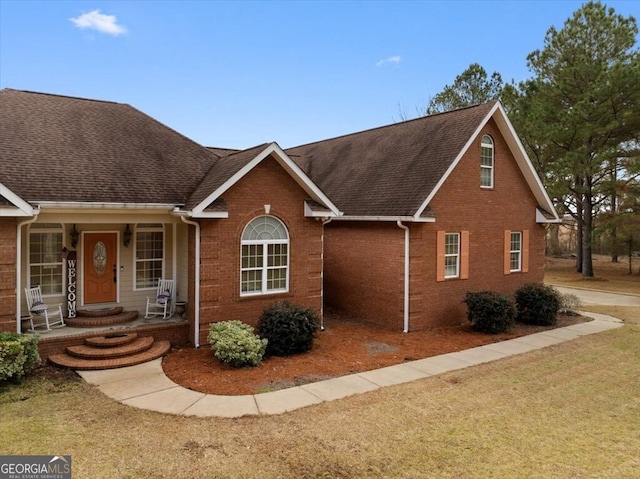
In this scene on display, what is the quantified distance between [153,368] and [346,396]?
4.23 meters

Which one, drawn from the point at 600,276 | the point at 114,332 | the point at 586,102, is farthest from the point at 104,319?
the point at 600,276

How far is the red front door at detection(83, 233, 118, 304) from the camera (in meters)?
11.8

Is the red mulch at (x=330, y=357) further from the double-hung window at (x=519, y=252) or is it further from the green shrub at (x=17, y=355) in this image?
the double-hung window at (x=519, y=252)

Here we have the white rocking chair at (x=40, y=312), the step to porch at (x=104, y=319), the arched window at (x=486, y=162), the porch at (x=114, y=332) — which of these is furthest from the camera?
the arched window at (x=486, y=162)

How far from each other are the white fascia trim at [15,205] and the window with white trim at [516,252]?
1512cm

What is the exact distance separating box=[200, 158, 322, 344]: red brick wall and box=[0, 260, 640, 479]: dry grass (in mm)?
3655

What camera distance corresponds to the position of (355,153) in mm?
19062

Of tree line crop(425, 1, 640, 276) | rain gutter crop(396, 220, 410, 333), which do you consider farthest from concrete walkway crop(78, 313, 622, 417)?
tree line crop(425, 1, 640, 276)

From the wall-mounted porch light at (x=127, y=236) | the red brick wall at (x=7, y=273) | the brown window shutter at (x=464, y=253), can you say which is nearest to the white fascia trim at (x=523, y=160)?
the brown window shutter at (x=464, y=253)

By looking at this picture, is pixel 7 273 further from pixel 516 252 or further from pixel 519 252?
pixel 519 252

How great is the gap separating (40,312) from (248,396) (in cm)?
611

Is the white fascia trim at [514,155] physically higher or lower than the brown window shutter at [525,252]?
higher

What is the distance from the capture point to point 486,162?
15.2 m

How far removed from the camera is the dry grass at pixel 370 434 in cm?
548
